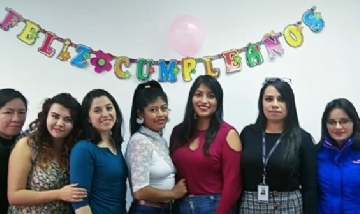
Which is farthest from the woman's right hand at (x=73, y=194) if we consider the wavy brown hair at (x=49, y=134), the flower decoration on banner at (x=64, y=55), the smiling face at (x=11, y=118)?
the flower decoration on banner at (x=64, y=55)

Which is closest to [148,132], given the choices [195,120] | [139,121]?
[139,121]

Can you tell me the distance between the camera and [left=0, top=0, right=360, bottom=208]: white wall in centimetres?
298

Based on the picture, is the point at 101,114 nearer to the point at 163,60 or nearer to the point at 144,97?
the point at 144,97

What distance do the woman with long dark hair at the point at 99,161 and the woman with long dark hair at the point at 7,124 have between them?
1.38 ft

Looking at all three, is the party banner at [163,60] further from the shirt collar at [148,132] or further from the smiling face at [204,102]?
the shirt collar at [148,132]

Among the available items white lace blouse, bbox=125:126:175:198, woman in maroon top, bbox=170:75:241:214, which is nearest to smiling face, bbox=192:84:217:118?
woman in maroon top, bbox=170:75:241:214

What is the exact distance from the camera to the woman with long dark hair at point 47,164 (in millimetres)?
2133

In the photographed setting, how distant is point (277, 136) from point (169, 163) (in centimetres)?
64

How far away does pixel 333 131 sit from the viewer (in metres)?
2.42

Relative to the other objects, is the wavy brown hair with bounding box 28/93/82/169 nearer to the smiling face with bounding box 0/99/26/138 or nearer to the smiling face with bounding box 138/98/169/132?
the smiling face with bounding box 0/99/26/138

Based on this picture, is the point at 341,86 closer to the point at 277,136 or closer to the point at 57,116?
the point at 277,136

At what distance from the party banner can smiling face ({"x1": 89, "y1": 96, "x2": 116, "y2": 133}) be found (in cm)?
81

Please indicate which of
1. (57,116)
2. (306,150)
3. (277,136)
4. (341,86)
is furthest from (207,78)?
(341,86)

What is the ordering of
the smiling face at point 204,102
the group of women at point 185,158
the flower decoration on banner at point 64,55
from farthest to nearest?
the flower decoration on banner at point 64,55 < the smiling face at point 204,102 < the group of women at point 185,158
